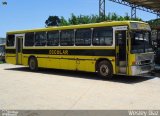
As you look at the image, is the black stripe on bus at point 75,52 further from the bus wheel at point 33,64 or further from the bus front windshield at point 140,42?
the bus front windshield at point 140,42

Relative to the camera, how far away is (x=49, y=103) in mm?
10281

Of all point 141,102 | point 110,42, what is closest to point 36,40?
point 110,42

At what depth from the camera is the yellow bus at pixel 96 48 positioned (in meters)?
15.2

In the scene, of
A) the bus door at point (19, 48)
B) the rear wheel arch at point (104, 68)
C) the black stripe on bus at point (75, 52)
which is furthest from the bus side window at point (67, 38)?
the bus door at point (19, 48)

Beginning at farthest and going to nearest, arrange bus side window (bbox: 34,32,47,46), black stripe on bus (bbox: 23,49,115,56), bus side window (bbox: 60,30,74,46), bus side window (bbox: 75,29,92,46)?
bus side window (bbox: 34,32,47,46) → bus side window (bbox: 60,30,74,46) → bus side window (bbox: 75,29,92,46) → black stripe on bus (bbox: 23,49,115,56)

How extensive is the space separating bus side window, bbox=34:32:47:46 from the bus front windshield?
630cm

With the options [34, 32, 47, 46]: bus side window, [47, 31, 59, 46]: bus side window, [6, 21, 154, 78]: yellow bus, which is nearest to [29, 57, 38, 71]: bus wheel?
[6, 21, 154, 78]: yellow bus

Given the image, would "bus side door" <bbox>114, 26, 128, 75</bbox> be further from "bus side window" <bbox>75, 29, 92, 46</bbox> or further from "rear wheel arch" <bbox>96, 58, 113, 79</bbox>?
"bus side window" <bbox>75, 29, 92, 46</bbox>

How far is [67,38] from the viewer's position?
18.4m

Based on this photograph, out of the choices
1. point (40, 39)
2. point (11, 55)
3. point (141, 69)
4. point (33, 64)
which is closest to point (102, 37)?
point (141, 69)

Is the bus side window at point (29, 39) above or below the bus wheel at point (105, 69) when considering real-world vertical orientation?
above

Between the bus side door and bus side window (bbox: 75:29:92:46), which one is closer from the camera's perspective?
the bus side door

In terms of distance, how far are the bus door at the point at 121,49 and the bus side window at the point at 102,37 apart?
1.21 feet

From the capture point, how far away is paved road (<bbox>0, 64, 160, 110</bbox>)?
9.95 meters
